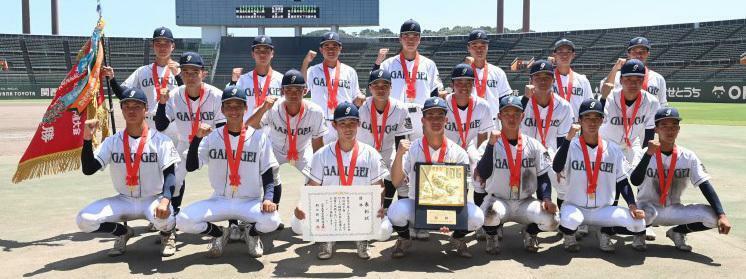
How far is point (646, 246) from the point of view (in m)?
6.33

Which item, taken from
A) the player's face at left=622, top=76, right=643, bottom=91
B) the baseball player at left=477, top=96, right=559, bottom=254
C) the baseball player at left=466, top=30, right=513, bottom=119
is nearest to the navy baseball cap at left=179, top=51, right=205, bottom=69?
the baseball player at left=477, top=96, right=559, bottom=254

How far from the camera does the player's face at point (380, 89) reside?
Answer: 22.6ft

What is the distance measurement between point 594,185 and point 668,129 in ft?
3.25

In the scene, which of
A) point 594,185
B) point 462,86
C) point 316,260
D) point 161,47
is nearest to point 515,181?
point 594,185

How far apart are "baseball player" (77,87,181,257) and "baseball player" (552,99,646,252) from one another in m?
4.18

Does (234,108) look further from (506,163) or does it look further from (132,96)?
(506,163)

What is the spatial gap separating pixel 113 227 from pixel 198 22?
58.0 metres

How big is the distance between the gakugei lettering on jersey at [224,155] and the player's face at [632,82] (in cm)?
468

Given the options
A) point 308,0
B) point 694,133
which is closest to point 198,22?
point 308,0

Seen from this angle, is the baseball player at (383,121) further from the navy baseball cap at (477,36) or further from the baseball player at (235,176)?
the navy baseball cap at (477,36)

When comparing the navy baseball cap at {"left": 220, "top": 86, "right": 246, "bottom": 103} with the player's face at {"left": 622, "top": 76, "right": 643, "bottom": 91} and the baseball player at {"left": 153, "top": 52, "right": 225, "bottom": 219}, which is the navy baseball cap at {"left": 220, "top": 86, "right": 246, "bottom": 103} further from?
the player's face at {"left": 622, "top": 76, "right": 643, "bottom": 91}

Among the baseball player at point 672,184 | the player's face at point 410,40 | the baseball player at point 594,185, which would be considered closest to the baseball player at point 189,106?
the player's face at point 410,40

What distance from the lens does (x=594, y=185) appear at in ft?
20.5

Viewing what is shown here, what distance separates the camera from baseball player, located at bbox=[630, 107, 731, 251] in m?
6.17
